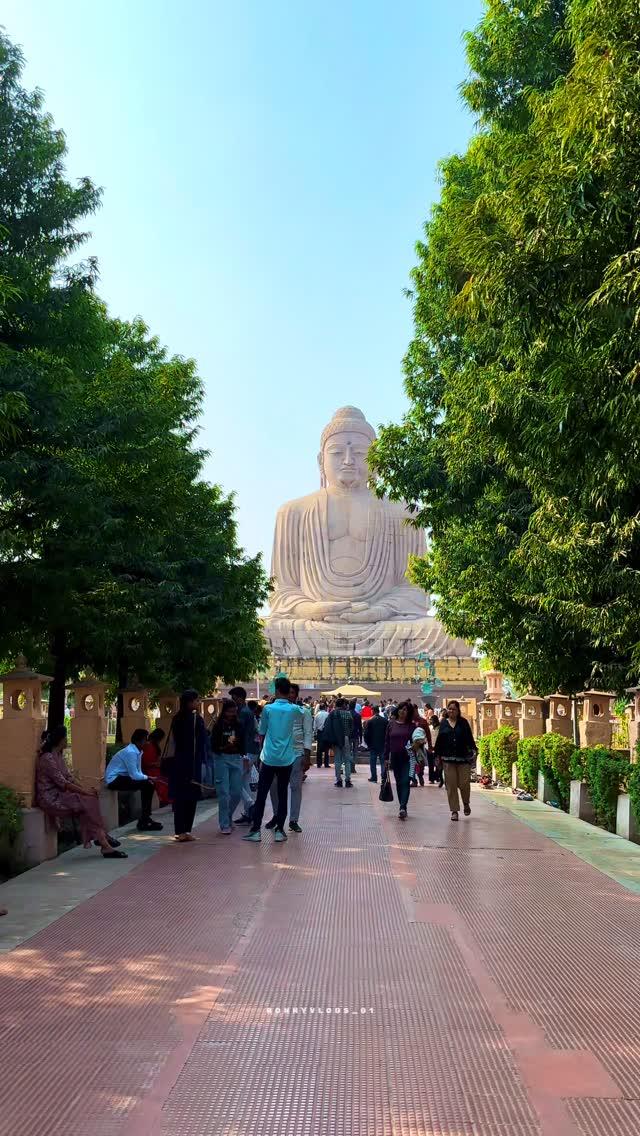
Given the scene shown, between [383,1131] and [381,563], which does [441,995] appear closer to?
[383,1131]

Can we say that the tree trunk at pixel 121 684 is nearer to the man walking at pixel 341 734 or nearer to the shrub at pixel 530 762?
the man walking at pixel 341 734

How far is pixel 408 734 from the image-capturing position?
13266 mm

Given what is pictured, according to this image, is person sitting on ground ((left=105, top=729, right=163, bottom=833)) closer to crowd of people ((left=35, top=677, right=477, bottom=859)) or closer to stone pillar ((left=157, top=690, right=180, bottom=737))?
crowd of people ((left=35, top=677, right=477, bottom=859))

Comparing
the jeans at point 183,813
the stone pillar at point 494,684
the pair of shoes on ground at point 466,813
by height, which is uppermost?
the stone pillar at point 494,684

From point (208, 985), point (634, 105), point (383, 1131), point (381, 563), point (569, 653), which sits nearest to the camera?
point (383, 1131)

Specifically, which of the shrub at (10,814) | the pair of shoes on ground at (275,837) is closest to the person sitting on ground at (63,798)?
the shrub at (10,814)

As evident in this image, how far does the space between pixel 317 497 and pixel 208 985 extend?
44.9 meters

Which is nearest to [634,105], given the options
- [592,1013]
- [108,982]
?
[592,1013]

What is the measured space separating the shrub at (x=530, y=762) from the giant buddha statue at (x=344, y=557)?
Result: 93.7 feet

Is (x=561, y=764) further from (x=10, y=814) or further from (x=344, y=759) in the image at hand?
(x=10, y=814)

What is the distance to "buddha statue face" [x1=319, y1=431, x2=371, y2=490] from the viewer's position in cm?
4938

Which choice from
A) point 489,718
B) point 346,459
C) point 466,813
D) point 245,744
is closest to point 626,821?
point 466,813

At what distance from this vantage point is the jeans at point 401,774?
13016mm

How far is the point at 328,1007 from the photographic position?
4953 mm
